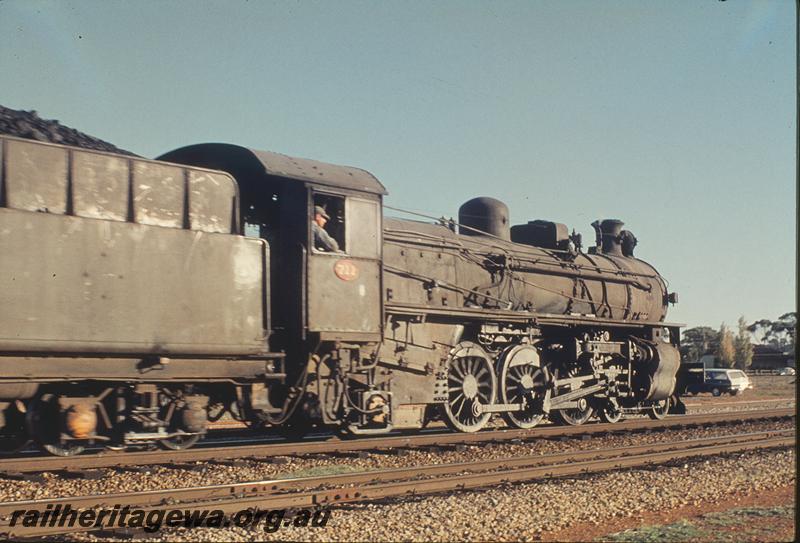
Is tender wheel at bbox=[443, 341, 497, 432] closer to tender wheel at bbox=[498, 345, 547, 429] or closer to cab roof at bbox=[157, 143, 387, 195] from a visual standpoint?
tender wheel at bbox=[498, 345, 547, 429]

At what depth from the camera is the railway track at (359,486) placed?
6727 millimetres

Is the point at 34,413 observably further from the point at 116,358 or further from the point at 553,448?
the point at 553,448

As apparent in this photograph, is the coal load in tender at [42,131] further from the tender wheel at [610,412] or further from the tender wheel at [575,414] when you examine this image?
the tender wheel at [610,412]

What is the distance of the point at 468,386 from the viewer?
13.0 metres

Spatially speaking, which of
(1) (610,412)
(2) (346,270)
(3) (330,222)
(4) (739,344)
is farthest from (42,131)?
(4) (739,344)

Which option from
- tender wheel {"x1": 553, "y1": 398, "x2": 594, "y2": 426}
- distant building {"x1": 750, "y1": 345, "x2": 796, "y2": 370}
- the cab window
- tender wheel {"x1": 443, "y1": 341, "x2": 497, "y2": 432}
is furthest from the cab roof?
distant building {"x1": 750, "y1": 345, "x2": 796, "y2": 370}

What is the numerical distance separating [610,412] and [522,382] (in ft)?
10.7

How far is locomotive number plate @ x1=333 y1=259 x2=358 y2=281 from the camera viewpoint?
415 inches

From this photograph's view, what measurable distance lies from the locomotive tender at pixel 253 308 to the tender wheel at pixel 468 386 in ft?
0.12

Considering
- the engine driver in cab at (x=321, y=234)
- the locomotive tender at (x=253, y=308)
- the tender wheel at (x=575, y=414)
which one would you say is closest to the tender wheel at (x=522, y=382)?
the locomotive tender at (x=253, y=308)

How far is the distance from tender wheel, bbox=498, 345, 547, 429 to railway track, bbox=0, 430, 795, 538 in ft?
9.91

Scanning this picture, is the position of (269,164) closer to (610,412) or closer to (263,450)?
(263,450)

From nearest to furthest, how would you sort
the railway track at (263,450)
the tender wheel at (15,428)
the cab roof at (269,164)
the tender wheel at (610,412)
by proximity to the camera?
the tender wheel at (15,428), the railway track at (263,450), the cab roof at (269,164), the tender wheel at (610,412)

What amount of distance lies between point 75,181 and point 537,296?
9187 mm
